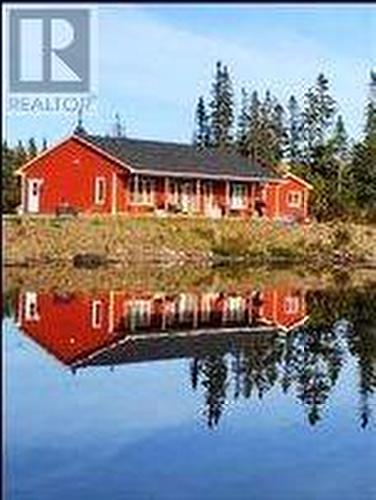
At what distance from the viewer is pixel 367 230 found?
2480 inches

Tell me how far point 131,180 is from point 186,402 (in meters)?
42.7

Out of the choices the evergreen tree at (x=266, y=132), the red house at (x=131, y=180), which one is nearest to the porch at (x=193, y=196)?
the red house at (x=131, y=180)

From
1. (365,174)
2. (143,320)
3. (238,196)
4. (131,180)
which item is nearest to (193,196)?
(238,196)

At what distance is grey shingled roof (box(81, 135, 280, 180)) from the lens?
59156 mm

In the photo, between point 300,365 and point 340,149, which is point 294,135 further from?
point 300,365

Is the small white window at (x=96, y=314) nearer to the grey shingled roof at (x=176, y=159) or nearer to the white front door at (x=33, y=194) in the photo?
the grey shingled roof at (x=176, y=159)

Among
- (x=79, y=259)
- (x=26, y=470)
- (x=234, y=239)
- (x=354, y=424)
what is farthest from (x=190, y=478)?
(x=234, y=239)

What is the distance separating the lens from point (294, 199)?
71.1m

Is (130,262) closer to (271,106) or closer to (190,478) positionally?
(190,478)

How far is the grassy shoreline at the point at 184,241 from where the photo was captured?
48188 millimetres

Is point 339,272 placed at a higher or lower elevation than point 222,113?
lower

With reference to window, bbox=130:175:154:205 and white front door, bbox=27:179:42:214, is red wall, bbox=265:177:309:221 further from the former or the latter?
white front door, bbox=27:179:42:214

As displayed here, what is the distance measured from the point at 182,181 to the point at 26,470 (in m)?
50.4

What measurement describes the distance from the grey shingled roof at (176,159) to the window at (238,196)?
2.81 feet
